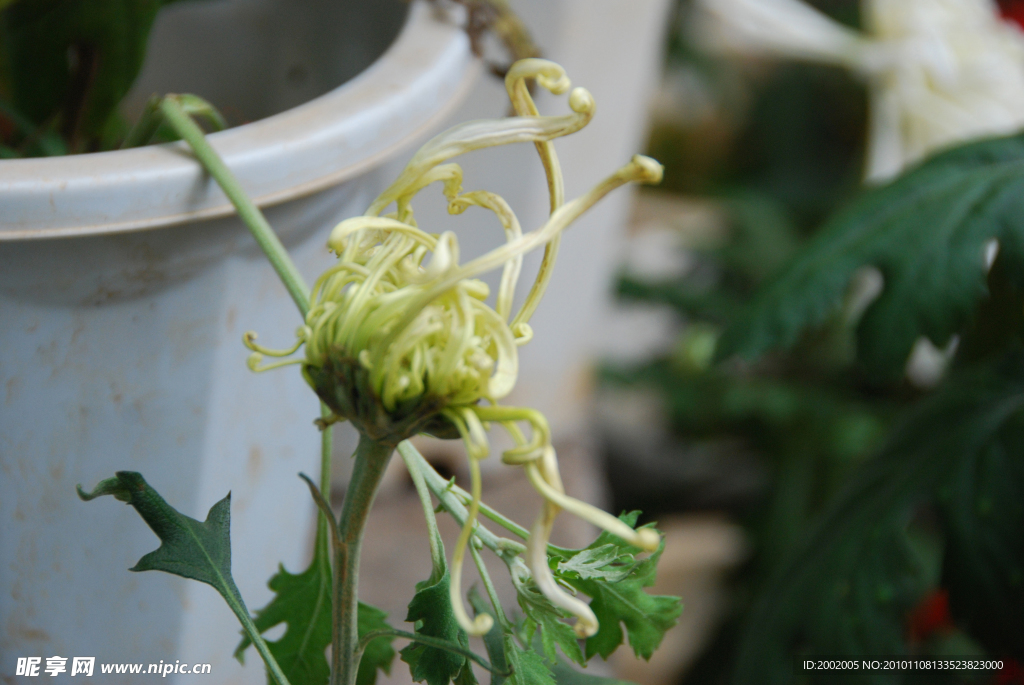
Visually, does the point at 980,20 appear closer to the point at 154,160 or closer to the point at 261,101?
the point at 261,101

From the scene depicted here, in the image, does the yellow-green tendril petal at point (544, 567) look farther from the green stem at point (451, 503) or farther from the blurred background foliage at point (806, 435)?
the blurred background foliage at point (806, 435)

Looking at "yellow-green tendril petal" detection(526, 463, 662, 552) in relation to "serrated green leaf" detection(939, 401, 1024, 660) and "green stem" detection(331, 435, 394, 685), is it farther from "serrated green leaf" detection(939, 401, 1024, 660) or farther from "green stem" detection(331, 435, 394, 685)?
"serrated green leaf" detection(939, 401, 1024, 660)

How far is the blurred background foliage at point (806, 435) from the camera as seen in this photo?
48cm

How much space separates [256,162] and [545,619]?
18cm

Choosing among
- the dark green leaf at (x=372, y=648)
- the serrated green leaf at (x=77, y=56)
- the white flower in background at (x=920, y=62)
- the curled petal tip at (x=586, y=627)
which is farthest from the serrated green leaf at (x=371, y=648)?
the white flower in background at (x=920, y=62)

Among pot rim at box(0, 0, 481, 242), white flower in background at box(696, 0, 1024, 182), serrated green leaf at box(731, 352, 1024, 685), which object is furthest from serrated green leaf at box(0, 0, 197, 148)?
white flower in background at box(696, 0, 1024, 182)

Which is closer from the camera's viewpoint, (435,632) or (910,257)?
(435,632)

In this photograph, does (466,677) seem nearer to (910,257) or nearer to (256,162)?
(256,162)

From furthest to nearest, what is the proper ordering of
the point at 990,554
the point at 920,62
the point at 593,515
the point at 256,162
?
the point at 920,62, the point at 990,554, the point at 256,162, the point at 593,515

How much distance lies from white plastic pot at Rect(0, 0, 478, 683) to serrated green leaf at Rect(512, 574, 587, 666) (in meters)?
0.15

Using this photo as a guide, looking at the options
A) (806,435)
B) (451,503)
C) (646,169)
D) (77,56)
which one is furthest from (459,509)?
(806,435)


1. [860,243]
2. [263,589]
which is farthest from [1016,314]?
[263,589]

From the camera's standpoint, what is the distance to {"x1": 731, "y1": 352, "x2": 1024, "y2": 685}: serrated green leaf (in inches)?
19.1

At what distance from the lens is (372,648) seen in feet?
0.95
